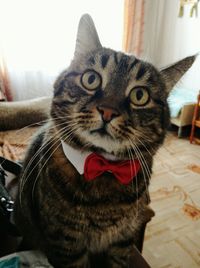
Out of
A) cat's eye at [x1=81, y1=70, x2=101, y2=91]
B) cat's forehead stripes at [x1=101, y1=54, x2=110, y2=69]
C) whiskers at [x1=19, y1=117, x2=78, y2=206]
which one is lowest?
whiskers at [x1=19, y1=117, x2=78, y2=206]

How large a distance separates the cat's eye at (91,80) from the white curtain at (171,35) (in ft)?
7.48

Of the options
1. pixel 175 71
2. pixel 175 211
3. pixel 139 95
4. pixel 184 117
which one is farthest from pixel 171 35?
pixel 139 95

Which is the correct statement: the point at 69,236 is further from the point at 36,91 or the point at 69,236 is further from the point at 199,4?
the point at 199,4

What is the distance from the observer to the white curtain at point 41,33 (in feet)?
7.81

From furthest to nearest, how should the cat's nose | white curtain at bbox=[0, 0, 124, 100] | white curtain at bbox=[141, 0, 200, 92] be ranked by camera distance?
white curtain at bbox=[141, 0, 200, 92] < white curtain at bbox=[0, 0, 124, 100] < the cat's nose

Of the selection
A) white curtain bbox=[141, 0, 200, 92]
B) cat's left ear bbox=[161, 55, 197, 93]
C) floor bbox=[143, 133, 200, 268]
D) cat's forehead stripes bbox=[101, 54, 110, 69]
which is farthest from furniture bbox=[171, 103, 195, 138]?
cat's forehead stripes bbox=[101, 54, 110, 69]

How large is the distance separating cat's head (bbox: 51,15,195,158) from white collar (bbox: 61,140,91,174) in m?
0.02

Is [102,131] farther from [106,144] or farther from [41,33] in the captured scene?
[41,33]

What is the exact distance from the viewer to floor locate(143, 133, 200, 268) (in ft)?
4.56

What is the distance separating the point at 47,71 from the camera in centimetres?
272

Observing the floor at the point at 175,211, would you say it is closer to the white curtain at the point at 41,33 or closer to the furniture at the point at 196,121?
the furniture at the point at 196,121

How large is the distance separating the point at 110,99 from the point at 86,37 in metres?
0.21

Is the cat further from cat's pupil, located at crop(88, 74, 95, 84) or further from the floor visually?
the floor

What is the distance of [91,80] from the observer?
0.66 metres
